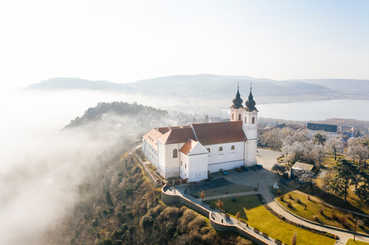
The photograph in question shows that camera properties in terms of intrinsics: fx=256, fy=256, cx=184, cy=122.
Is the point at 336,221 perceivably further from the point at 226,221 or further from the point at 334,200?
the point at 226,221

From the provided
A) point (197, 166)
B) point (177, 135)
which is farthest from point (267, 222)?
point (177, 135)

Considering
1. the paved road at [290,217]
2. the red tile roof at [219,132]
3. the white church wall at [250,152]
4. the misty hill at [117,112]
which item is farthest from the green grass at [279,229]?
the misty hill at [117,112]

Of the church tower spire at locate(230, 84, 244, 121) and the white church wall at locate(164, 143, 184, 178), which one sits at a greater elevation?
the church tower spire at locate(230, 84, 244, 121)

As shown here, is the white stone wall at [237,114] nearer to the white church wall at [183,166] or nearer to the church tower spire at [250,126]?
the church tower spire at [250,126]

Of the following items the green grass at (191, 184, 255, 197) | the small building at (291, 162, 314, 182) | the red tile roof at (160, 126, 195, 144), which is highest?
the red tile roof at (160, 126, 195, 144)

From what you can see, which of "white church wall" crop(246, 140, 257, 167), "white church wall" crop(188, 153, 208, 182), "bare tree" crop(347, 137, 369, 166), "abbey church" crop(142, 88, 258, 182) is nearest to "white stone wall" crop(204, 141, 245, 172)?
"abbey church" crop(142, 88, 258, 182)

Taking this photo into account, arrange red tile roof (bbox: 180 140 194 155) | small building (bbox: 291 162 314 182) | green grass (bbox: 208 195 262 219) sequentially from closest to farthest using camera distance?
green grass (bbox: 208 195 262 219), small building (bbox: 291 162 314 182), red tile roof (bbox: 180 140 194 155)

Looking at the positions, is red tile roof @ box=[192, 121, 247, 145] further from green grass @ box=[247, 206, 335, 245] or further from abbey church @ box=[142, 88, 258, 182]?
green grass @ box=[247, 206, 335, 245]
